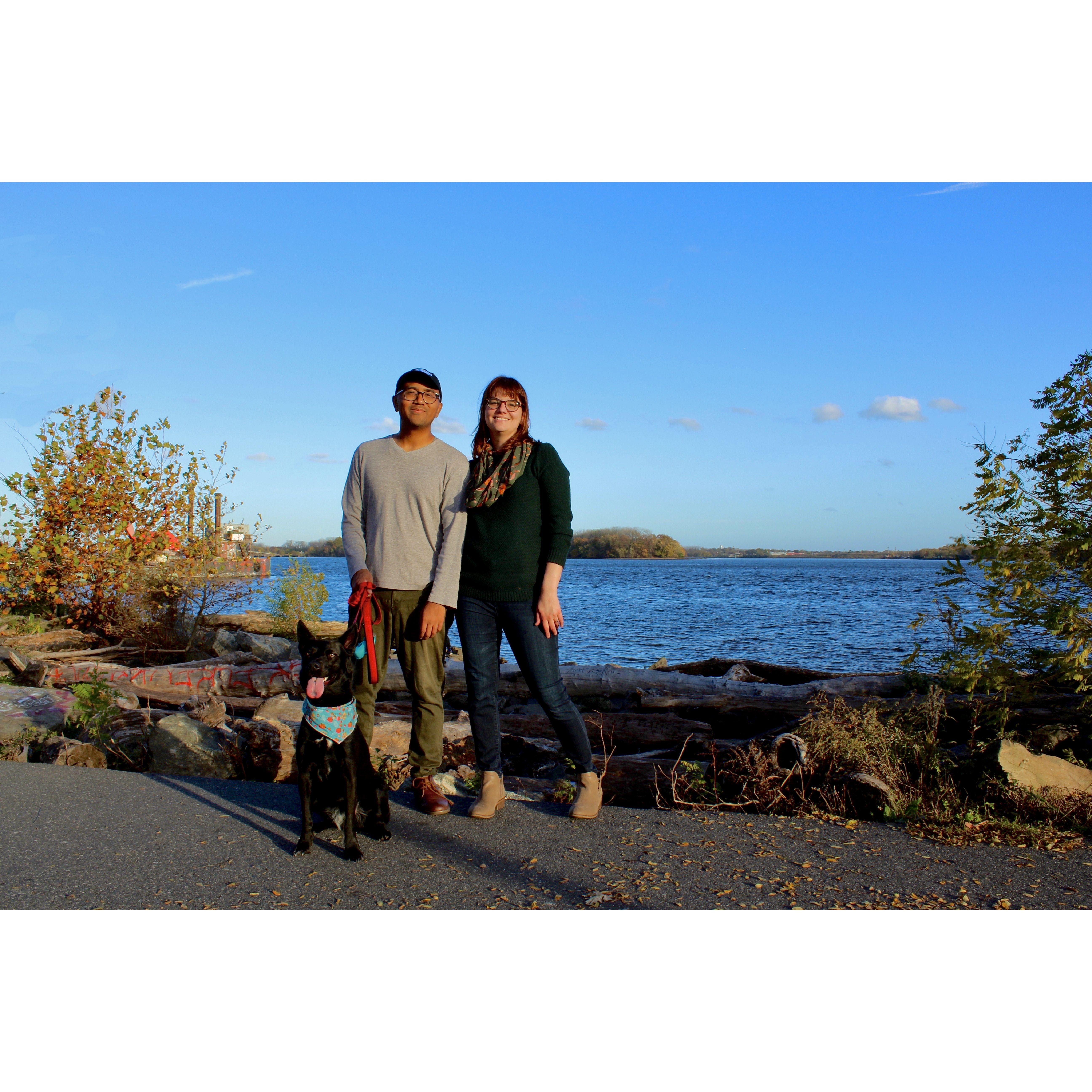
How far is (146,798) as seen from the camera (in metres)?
4.79

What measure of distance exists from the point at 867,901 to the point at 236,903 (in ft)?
9.39

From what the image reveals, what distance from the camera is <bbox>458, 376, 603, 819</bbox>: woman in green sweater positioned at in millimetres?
4273

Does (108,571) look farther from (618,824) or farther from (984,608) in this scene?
(984,608)

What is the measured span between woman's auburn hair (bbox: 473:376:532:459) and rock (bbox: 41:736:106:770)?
422 centimetres

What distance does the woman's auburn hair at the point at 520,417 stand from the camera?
4340mm

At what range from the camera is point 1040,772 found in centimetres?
456

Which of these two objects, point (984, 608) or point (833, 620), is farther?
point (833, 620)

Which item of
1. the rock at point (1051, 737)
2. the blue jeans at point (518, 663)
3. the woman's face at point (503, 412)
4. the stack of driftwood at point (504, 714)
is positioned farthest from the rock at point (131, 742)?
the rock at point (1051, 737)

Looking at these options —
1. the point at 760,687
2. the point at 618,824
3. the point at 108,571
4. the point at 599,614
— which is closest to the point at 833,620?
the point at 599,614

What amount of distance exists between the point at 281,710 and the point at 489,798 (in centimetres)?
420

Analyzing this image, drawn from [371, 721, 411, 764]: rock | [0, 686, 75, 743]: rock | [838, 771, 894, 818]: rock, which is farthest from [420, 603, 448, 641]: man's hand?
[0, 686, 75, 743]: rock

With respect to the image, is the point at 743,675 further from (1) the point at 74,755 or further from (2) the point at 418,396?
(1) the point at 74,755

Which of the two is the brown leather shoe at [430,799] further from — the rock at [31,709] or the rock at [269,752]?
the rock at [31,709]

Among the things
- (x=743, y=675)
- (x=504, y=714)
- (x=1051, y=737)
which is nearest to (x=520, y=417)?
(x=1051, y=737)
